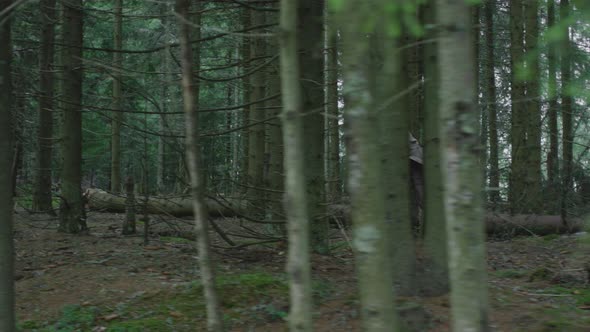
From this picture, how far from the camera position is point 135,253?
9.55 meters

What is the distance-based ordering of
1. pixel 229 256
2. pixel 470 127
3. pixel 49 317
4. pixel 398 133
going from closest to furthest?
1. pixel 470 127
2. pixel 398 133
3. pixel 49 317
4. pixel 229 256

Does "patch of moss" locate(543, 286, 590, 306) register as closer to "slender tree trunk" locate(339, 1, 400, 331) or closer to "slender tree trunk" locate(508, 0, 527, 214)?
"slender tree trunk" locate(339, 1, 400, 331)

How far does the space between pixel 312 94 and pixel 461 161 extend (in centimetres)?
495

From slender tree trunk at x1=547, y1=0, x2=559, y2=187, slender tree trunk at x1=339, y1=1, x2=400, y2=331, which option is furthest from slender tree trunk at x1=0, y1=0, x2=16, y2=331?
slender tree trunk at x1=547, y1=0, x2=559, y2=187

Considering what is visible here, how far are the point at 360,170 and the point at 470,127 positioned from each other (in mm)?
692

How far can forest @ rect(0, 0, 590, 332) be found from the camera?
3.41 m

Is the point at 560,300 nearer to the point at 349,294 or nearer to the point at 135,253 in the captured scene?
the point at 349,294

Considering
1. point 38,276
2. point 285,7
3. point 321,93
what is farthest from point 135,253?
point 285,7

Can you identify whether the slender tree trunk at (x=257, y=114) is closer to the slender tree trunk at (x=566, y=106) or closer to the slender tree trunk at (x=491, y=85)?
the slender tree trunk at (x=566, y=106)

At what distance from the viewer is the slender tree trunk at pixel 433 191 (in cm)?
617

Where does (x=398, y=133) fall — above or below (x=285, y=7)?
below

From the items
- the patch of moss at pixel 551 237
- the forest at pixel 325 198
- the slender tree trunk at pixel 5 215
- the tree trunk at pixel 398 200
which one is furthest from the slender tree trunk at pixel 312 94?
the patch of moss at pixel 551 237

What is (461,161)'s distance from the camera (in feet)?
10.3

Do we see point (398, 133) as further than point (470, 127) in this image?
Yes
